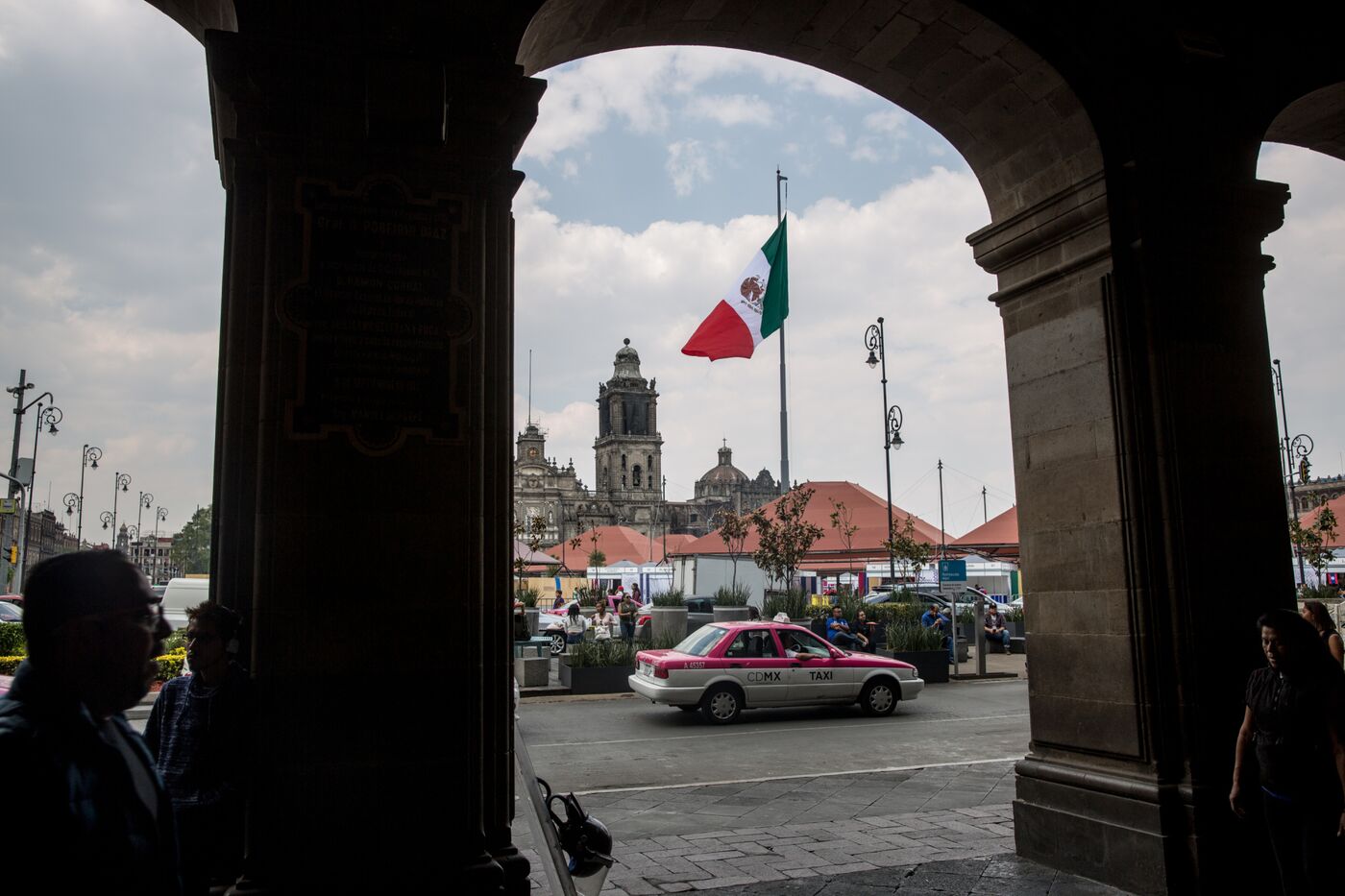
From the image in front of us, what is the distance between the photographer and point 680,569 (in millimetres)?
32562

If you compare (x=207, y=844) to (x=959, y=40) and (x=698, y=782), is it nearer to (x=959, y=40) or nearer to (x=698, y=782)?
(x=959, y=40)

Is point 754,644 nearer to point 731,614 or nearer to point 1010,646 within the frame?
point 731,614

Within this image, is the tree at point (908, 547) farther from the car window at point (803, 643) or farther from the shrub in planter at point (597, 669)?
the car window at point (803, 643)

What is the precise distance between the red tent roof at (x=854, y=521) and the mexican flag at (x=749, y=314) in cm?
1824

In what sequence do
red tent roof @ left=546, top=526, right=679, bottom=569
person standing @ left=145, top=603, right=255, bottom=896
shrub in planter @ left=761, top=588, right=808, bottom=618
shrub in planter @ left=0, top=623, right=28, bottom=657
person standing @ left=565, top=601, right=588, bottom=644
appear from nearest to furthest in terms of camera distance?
person standing @ left=145, top=603, right=255, bottom=896 → shrub in planter @ left=0, top=623, right=28, bottom=657 → person standing @ left=565, top=601, right=588, bottom=644 → shrub in planter @ left=761, top=588, right=808, bottom=618 → red tent roof @ left=546, top=526, right=679, bottom=569

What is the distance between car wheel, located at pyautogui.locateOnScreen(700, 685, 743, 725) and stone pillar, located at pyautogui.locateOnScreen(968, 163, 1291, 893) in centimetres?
845

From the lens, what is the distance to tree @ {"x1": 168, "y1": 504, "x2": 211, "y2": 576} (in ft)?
281

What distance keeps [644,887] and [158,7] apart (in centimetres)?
526

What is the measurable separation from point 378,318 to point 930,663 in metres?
17.6

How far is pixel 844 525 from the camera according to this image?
36.5 m

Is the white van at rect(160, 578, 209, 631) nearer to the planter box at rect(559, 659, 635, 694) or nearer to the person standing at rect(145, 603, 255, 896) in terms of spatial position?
the planter box at rect(559, 659, 635, 694)

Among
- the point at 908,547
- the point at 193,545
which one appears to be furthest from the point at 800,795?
the point at 193,545

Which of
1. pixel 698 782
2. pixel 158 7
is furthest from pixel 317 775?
pixel 698 782

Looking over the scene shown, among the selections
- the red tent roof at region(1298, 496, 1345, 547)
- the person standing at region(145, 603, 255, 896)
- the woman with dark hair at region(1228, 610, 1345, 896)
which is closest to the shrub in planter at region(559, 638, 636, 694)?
the woman with dark hair at region(1228, 610, 1345, 896)
